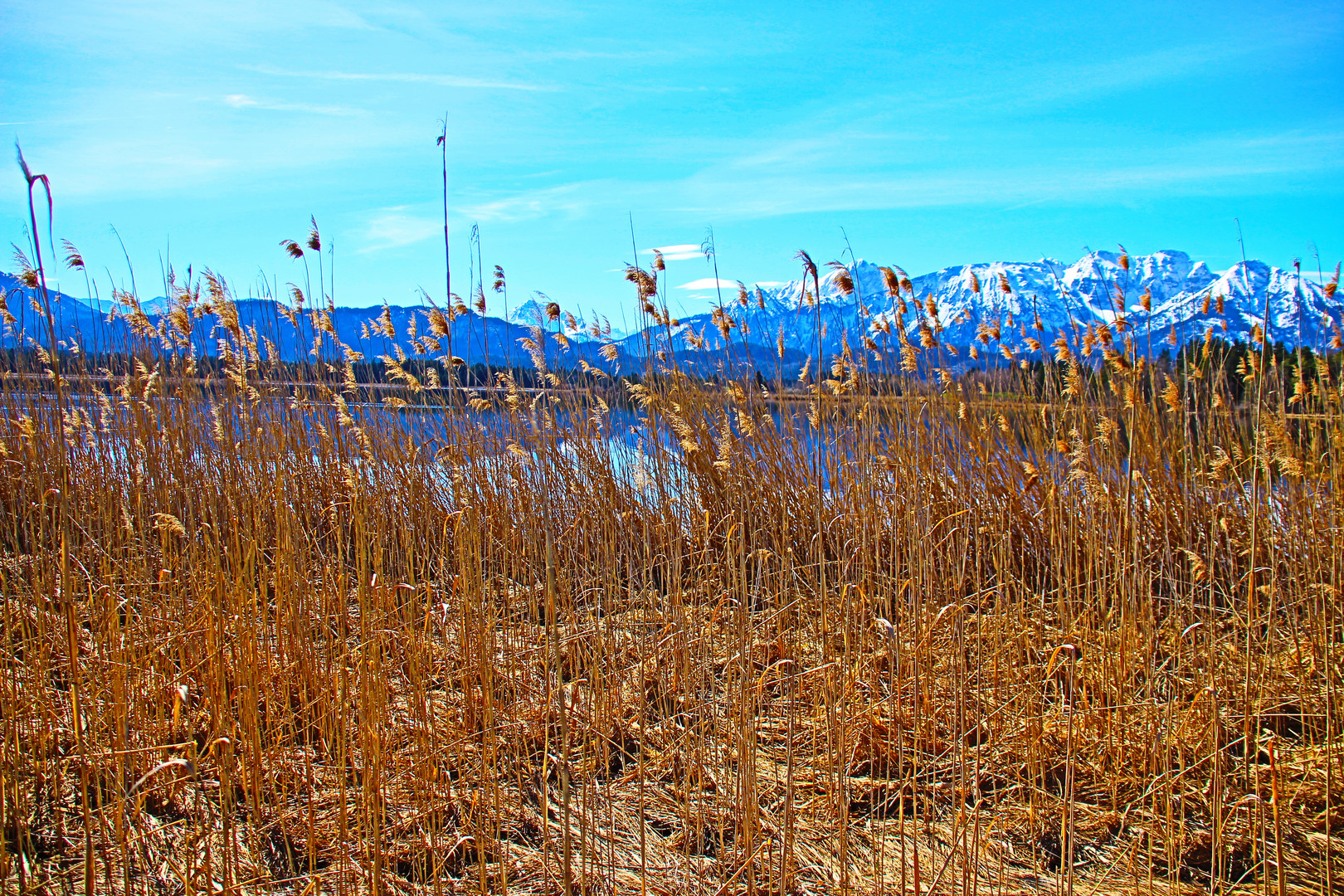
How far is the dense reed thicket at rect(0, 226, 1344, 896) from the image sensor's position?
1.58 m

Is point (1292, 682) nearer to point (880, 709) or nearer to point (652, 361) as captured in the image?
point (880, 709)

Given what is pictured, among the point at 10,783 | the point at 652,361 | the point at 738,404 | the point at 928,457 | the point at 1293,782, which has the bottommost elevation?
the point at 1293,782

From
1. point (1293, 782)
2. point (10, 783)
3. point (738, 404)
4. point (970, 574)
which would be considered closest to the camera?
point (10, 783)

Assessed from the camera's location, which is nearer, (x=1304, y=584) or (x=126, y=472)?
(x=1304, y=584)

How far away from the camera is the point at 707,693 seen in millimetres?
2406

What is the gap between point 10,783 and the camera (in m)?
1.54

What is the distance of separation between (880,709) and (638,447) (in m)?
1.85

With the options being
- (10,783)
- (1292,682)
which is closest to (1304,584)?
(1292,682)

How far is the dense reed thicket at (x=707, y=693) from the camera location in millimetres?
1582

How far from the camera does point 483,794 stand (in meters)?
1.63

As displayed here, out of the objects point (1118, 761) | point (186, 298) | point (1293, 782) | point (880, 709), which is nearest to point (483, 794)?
point (880, 709)

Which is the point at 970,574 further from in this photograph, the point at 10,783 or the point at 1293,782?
the point at 10,783

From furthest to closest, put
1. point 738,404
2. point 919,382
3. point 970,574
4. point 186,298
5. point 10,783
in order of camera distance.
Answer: point 186,298 < point 919,382 < point 738,404 < point 970,574 < point 10,783

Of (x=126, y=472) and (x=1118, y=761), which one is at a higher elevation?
(x=126, y=472)
